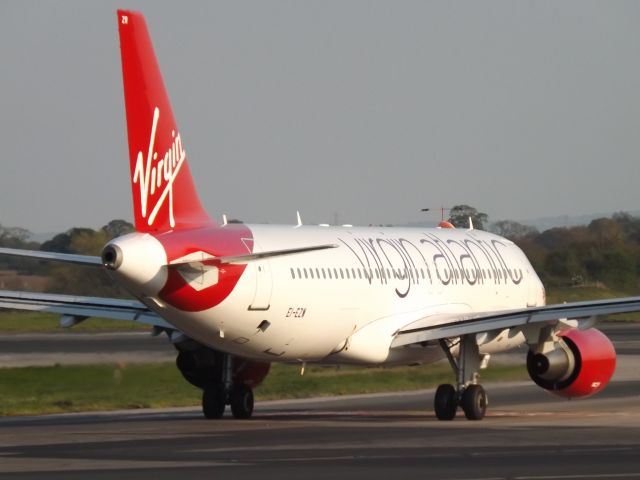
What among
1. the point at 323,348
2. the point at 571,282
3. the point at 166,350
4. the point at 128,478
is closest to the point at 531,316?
the point at 323,348

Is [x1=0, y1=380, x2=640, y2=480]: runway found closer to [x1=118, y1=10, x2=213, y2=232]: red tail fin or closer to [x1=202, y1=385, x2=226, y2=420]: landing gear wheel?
[x1=202, y1=385, x2=226, y2=420]: landing gear wheel

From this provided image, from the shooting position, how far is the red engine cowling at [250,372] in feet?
98.9

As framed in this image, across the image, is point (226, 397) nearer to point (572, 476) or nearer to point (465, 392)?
point (465, 392)

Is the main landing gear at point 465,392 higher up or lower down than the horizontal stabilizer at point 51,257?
lower down

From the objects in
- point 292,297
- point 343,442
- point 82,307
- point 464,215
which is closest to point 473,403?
point 292,297

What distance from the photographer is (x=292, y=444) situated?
75.1 feet

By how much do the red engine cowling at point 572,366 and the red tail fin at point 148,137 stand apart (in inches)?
311

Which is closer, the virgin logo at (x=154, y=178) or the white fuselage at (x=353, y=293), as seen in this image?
the virgin logo at (x=154, y=178)

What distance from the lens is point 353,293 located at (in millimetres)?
29406

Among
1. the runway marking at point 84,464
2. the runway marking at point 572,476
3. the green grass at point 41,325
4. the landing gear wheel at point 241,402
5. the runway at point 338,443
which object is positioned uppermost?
the green grass at point 41,325

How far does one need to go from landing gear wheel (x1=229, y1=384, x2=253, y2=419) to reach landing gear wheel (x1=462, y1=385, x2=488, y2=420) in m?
4.41

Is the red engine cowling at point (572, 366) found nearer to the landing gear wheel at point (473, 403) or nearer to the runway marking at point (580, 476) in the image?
the landing gear wheel at point (473, 403)

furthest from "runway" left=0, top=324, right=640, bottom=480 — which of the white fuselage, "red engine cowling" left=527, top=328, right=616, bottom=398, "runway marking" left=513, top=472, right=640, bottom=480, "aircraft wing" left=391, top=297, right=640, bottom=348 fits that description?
"aircraft wing" left=391, top=297, right=640, bottom=348

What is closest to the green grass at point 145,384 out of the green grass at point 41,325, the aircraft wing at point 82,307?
the aircraft wing at point 82,307
